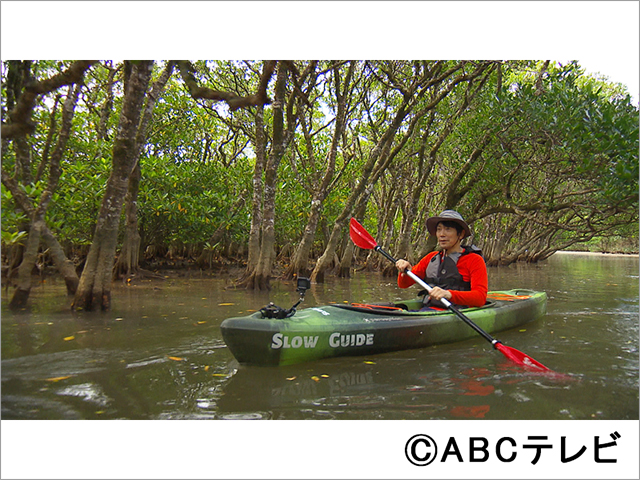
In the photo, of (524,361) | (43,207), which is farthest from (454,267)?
(43,207)

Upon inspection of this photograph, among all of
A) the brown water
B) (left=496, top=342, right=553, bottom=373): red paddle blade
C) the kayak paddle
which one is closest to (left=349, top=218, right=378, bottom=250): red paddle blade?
the kayak paddle

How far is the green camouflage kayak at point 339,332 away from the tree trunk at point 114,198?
10.3 feet

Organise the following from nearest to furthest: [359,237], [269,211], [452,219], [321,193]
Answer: [452,219], [359,237], [269,211], [321,193]

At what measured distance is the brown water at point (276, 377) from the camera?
293 cm

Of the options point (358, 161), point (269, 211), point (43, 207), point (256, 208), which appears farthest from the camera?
point (358, 161)

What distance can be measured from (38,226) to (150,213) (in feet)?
17.2

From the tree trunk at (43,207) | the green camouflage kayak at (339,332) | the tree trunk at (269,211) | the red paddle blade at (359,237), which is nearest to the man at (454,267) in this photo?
the green camouflage kayak at (339,332)

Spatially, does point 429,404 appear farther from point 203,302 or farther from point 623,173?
point 203,302

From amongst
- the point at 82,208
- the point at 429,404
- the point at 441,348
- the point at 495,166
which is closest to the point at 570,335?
the point at 441,348

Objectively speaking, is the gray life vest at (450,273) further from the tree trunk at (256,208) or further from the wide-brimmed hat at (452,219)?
the tree trunk at (256,208)

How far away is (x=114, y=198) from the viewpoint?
227 inches

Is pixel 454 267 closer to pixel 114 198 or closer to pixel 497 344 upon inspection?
pixel 497 344

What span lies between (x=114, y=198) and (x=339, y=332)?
3.73m

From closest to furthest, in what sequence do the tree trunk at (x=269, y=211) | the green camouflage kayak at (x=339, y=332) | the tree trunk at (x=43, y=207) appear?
the green camouflage kayak at (x=339, y=332) → the tree trunk at (x=43, y=207) → the tree trunk at (x=269, y=211)
